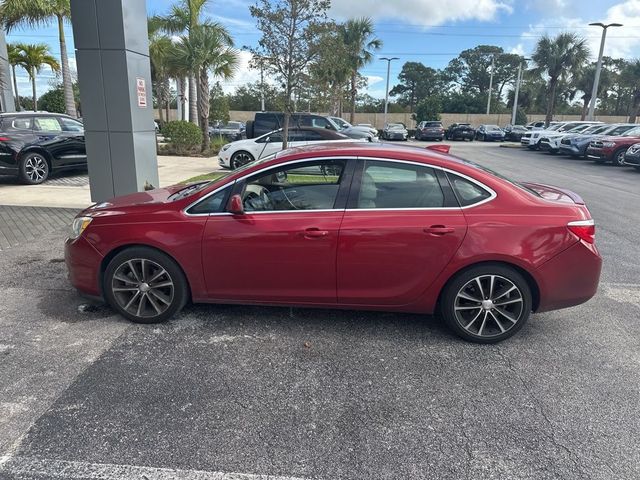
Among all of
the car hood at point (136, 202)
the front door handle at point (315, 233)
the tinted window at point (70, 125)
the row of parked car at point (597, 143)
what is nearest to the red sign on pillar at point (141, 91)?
the car hood at point (136, 202)

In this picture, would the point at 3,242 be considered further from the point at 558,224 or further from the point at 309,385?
the point at 558,224

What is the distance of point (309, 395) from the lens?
126 inches

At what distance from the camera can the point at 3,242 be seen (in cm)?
653

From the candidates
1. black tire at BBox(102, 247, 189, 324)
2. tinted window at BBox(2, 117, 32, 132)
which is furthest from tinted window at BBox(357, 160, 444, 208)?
tinted window at BBox(2, 117, 32, 132)

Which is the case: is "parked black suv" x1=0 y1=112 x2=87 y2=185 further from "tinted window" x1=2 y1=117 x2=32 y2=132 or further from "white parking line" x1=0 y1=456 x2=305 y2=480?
"white parking line" x1=0 y1=456 x2=305 y2=480

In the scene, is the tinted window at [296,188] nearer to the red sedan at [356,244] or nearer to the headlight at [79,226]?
the red sedan at [356,244]

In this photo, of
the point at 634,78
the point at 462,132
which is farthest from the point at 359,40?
the point at 634,78

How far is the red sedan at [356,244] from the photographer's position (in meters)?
3.75

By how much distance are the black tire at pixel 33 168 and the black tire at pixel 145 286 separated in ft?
26.6

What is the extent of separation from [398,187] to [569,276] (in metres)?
1.52

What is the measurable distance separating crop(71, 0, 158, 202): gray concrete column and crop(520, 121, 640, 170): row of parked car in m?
16.5

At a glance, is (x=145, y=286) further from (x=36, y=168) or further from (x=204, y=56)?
(x=204, y=56)

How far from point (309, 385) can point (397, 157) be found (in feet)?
6.33

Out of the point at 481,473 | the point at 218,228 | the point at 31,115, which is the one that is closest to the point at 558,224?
the point at 481,473
